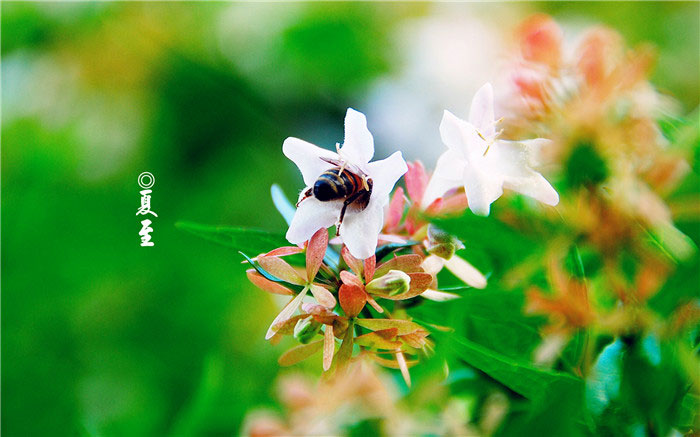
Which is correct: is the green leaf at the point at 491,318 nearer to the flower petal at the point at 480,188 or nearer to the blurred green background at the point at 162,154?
the flower petal at the point at 480,188

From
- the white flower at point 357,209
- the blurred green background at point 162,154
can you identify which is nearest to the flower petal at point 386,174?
the white flower at point 357,209

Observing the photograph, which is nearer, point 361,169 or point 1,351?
point 361,169

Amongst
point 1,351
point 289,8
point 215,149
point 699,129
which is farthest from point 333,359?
point 289,8

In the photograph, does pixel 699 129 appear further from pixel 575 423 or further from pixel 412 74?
pixel 412 74

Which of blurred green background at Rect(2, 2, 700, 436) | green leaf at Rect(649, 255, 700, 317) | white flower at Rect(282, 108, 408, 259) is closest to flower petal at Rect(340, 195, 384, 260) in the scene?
white flower at Rect(282, 108, 408, 259)

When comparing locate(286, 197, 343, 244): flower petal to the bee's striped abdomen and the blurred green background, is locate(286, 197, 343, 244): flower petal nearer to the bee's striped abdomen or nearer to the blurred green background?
the bee's striped abdomen

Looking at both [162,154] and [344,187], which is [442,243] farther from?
[162,154]

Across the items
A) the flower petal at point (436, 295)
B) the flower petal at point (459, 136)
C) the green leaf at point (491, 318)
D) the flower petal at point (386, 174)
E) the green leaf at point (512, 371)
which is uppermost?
the flower petal at point (459, 136)

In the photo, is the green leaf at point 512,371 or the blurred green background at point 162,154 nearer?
the green leaf at point 512,371
